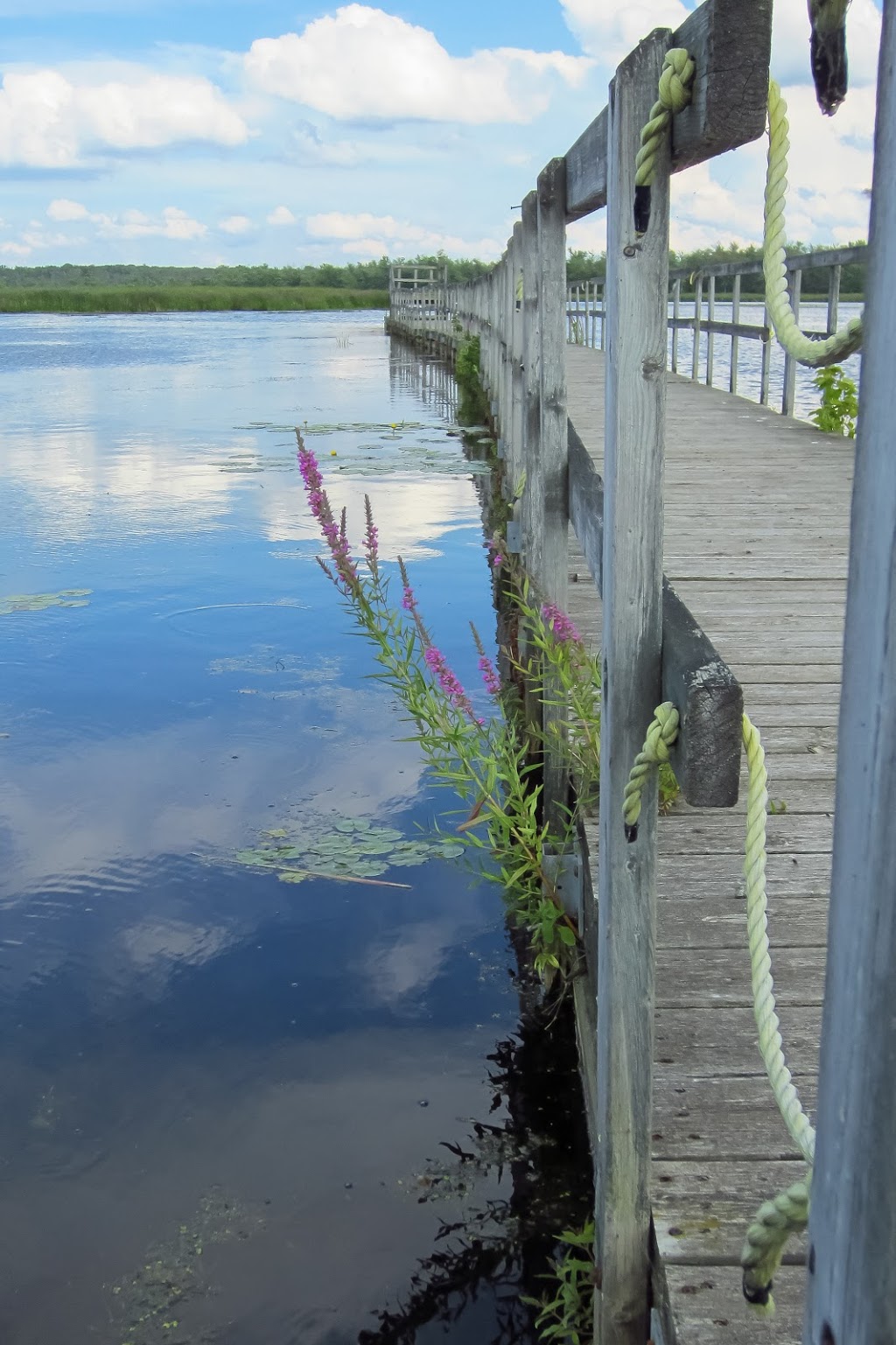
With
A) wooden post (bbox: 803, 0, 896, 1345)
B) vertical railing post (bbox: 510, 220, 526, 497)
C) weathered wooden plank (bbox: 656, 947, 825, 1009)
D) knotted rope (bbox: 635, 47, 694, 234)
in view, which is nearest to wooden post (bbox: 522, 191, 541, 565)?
vertical railing post (bbox: 510, 220, 526, 497)

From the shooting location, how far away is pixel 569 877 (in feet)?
11.7

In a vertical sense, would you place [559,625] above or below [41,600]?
above

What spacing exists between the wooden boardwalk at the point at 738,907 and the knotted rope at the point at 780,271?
1.35m

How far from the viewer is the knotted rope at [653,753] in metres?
1.55

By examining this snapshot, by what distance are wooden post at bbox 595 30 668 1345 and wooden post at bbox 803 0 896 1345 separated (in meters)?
0.82

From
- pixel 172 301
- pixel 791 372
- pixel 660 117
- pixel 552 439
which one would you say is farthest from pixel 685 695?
pixel 172 301

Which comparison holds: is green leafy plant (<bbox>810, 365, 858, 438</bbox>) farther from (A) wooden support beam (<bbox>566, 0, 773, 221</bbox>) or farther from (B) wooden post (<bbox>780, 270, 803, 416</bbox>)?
(A) wooden support beam (<bbox>566, 0, 773, 221</bbox>)

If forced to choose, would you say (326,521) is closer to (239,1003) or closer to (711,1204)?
(239,1003)

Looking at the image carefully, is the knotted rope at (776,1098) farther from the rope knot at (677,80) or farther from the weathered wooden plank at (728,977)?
the weathered wooden plank at (728,977)

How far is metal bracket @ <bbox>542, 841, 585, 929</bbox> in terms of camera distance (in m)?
3.41

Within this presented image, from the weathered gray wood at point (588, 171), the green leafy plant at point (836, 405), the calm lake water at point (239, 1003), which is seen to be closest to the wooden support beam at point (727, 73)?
the weathered gray wood at point (588, 171)

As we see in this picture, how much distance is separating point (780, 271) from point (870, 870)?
59 cm

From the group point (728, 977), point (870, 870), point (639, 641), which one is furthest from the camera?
point (728, 977)

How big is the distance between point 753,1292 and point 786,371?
952 centimetres
